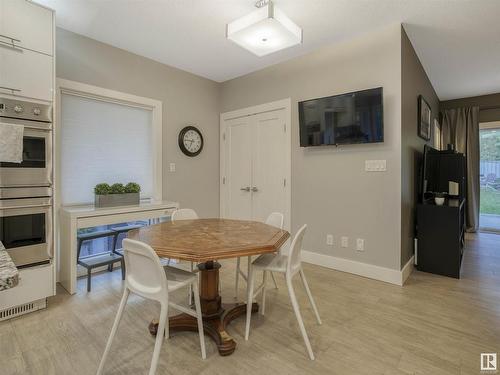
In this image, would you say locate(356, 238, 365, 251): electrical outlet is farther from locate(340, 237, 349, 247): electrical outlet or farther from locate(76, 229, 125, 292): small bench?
locate(76, 229, 125, 292): small bench

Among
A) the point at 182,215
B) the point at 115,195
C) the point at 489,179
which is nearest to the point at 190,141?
the point at 115,195

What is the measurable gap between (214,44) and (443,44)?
2.72 metres

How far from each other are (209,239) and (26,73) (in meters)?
1.99

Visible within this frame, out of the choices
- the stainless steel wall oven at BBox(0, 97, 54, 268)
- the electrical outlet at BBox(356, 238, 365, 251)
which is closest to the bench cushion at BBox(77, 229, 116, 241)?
the stainless steel wall oven at BBox(0, 97, 54, 268)

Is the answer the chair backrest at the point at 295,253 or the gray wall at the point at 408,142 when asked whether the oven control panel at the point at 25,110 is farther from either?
the gray wall at the point at 408,142

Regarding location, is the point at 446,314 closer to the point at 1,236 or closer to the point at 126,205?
the point at 126,205

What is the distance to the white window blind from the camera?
9.60ft

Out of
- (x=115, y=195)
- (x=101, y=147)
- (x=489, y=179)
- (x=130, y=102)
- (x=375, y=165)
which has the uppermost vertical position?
(x=130, y=102)

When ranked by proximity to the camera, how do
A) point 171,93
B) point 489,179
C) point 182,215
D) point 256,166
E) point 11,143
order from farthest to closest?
point 489,179, point 256,166, point 171,93, point 182,215, point 11,143

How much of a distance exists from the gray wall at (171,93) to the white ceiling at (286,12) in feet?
0.48

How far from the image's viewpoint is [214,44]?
3.19 m

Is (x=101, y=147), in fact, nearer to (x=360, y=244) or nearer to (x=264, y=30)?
(x=264, y=30)

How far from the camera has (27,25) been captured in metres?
2.13

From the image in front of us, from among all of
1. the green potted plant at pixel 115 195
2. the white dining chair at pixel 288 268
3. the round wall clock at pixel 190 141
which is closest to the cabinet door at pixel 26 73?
the green potted plant at pixel 115 195
